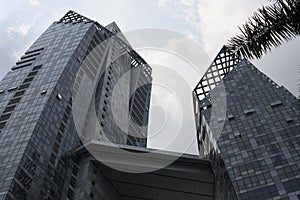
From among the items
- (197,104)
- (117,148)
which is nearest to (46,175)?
(117,148)

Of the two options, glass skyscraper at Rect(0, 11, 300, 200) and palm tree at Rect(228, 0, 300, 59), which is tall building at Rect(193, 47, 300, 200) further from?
palm tree at Rect(228, 0, 300, 59)

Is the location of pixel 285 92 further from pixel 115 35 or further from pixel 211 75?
pixel 115 35

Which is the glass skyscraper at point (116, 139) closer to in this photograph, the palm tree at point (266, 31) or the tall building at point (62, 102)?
the tall building at point (62, 102)

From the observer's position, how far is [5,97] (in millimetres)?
77375

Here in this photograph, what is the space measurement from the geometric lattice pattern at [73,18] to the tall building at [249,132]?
45154 mm

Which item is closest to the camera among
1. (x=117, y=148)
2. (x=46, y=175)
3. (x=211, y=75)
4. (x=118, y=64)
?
(x=46, y=175)

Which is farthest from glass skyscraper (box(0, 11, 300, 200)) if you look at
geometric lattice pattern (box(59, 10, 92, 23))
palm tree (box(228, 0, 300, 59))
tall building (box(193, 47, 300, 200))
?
palm tree (box(228, 0, 300, 59))

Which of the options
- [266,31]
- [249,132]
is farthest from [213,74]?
[266,31]

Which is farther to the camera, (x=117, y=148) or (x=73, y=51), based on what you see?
(x=73, y=51)

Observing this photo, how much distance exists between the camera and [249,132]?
215 ft

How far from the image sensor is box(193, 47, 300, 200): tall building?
55.0 m

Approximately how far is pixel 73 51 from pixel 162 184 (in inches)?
1388

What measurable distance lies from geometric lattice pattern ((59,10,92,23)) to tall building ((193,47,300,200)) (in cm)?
4515

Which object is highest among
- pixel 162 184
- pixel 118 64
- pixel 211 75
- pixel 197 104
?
pixel 118 64
